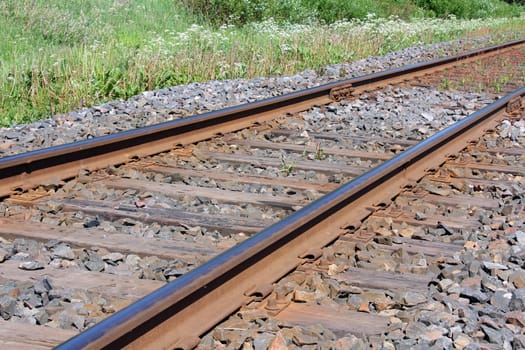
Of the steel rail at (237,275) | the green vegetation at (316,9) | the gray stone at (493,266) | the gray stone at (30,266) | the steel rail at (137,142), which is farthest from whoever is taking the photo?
the green vegetation at (316,9)

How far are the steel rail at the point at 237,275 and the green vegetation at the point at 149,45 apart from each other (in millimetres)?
4299

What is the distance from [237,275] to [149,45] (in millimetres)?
10083

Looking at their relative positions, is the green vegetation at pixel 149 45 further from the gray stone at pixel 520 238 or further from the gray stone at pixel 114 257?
the gray stone at pixel 520 238

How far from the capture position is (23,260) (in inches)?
163

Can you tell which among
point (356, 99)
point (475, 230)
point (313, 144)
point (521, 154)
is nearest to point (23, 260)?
point (475, 230)

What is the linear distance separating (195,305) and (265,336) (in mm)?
308

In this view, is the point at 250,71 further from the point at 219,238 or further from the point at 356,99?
the point at 219,238

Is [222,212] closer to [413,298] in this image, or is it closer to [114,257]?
[114,257]

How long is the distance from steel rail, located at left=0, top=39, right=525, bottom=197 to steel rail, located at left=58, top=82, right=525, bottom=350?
195 cm

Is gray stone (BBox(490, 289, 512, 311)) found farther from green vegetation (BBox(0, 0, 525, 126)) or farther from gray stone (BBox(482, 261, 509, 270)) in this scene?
green vegetation (BBox(0, 0, 525, 126))

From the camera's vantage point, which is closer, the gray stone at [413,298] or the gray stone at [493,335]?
the gray stone at [493,335]

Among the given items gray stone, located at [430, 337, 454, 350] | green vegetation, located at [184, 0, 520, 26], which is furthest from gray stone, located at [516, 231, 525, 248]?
green vegetation, located at [184, 0, 520, 26]

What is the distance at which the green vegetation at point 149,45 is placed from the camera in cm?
938

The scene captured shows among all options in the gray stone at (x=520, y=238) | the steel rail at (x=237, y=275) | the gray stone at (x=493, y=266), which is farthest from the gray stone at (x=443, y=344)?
the gray stone at (x=520, y=238)
